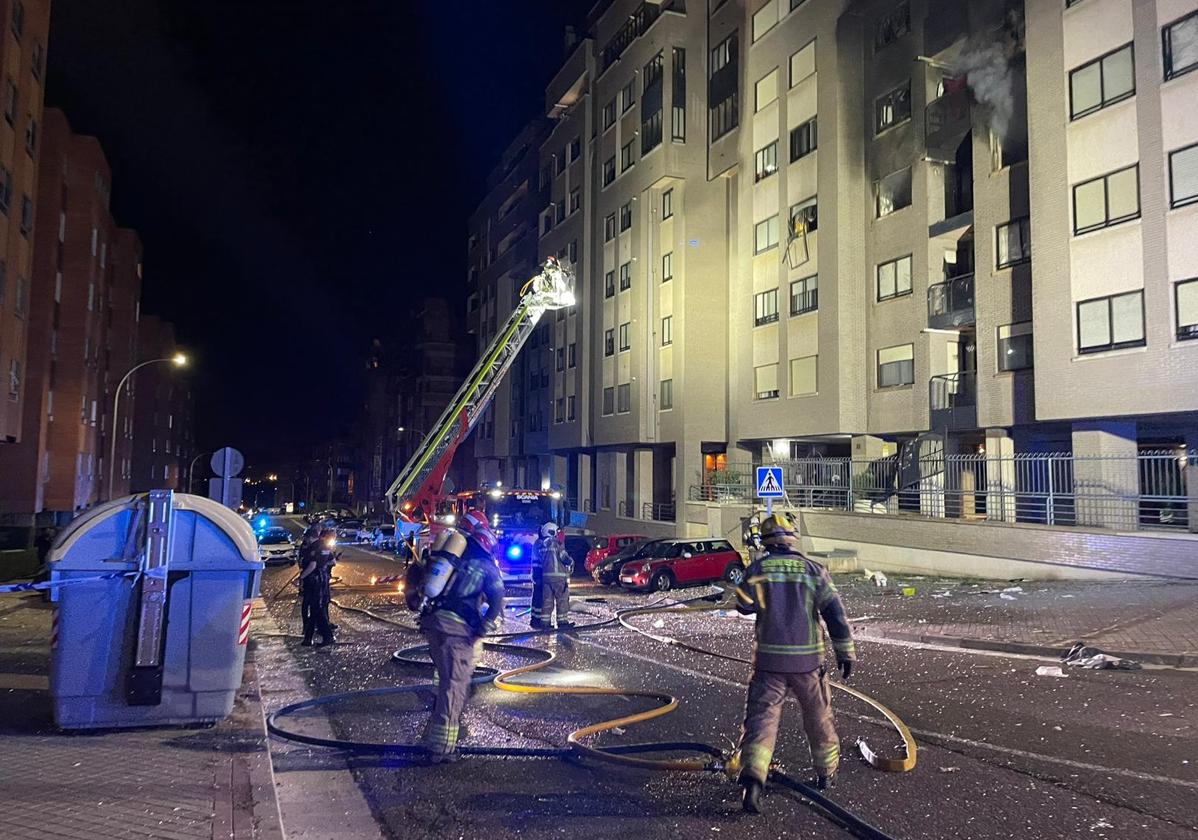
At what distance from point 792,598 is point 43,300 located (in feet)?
137

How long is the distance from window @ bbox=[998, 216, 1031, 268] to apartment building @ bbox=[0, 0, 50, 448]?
97.4 ft

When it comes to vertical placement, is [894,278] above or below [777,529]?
above

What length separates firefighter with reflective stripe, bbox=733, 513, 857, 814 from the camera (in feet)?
17.4

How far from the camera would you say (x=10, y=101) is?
27656 millimetres

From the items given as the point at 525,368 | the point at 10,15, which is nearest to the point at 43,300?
the point at 10,15

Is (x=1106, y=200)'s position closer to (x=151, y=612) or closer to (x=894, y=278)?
(x=894, y=278)

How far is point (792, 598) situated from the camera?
18.2ft

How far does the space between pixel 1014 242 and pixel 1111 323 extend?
402 cm

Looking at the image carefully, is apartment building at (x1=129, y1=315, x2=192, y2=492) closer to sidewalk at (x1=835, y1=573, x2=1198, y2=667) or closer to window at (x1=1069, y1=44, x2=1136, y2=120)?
sidewalk at (x1=835, y1=573, x2=1198, y2=667)

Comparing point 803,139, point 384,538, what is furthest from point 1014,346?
point 384,538

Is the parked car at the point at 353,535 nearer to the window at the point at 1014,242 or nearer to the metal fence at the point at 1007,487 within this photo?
the metal fence at the point at 1007,487

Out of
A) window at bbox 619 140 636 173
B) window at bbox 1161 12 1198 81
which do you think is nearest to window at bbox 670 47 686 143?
window at bbox 619 140 636 173

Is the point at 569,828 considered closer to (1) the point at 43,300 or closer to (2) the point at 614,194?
(2) the point at 614,194

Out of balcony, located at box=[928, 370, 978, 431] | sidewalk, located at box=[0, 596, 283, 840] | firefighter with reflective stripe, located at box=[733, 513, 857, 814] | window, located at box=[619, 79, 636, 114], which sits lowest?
sidewalk, located at box=[0, 596, 283, 840]
